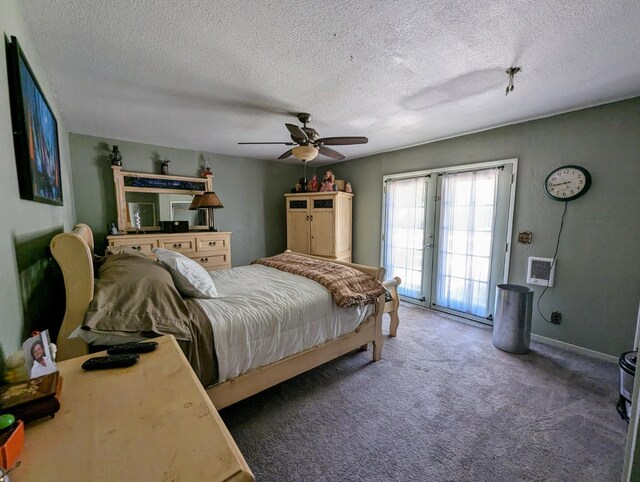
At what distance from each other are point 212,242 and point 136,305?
268cm

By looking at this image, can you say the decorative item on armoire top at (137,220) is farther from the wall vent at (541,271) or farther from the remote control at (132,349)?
the wall vent at (541,271)

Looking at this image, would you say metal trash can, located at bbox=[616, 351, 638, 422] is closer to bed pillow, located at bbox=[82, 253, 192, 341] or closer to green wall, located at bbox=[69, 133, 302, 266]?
bed pillow, located at bbox=[82, 253, 192, 341]

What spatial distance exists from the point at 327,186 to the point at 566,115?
3.04 m

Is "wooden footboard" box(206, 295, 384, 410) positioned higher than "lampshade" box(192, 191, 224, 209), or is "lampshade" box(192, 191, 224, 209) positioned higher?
"lampshade" box(192, 191, 224, 209)

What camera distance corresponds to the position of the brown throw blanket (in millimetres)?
2215

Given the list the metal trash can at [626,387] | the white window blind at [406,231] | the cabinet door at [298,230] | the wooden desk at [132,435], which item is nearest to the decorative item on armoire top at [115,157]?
the cabinet door at [298,230]

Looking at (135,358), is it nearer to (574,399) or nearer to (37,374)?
(37,374)

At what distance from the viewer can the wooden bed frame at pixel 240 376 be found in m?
1.32

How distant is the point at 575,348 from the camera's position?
2742 millimetres

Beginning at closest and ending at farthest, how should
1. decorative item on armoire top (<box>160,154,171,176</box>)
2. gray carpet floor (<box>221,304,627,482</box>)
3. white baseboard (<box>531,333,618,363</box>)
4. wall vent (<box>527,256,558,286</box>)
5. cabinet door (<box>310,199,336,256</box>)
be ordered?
gray carpet floor (<box>221,304,627,482</box>)
white baseboard (<box>531,333,618,363</box>)
wall vent (<box>527,256,558,286</box>)
decorative item on armoire top (<box>160,154,171,176</box>)
cabinet door (<box>310,199,336,256</box>)

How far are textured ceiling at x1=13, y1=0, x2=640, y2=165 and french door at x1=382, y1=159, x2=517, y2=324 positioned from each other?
804 mm

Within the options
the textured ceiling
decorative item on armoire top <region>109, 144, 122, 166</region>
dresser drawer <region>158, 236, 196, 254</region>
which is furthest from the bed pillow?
decorative item on armoire top <region>109, 144, 122, 166</region>

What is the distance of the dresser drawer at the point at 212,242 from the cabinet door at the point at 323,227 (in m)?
1.48

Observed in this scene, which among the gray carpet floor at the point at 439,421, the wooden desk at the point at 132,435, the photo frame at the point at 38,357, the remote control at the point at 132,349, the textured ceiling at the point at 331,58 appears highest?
the textured ceiling at the point at 331,58
